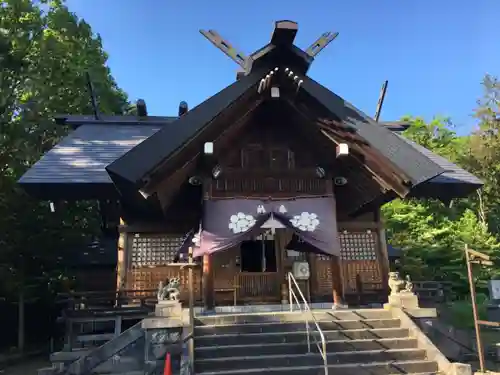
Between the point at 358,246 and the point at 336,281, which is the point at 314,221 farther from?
the point at 358,246

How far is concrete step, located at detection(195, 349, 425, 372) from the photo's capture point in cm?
759

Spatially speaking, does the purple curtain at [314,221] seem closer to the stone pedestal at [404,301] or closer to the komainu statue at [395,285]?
the komainu statue at [395,285]

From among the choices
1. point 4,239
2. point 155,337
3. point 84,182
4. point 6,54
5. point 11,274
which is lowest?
point 155,337

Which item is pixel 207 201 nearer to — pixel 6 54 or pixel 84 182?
pixel 84 182

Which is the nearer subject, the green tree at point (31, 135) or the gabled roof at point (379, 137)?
the gabled roof at point (379, 137)

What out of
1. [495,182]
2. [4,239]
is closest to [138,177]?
[4,239]

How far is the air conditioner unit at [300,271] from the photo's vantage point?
39.8 ft

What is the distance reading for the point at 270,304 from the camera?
11.6 m

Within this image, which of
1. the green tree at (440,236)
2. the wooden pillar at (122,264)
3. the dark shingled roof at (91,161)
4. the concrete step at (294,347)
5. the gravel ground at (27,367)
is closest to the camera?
the concrete step at (294,347)

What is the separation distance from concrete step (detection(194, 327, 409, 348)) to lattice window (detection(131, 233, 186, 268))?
4.30m

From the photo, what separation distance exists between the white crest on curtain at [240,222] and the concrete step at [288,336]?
9.60 feet

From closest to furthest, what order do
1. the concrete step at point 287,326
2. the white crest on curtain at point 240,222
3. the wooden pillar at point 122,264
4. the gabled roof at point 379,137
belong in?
the concrete step at point 287,326 < the gabled roof at point 379,137 < the white crest on curtain at point 240,222 < the wooden pillar at point 122,264

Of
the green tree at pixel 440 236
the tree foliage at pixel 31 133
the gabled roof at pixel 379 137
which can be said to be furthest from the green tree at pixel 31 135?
the green tree at pixel 440 236

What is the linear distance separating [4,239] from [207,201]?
313 inches
